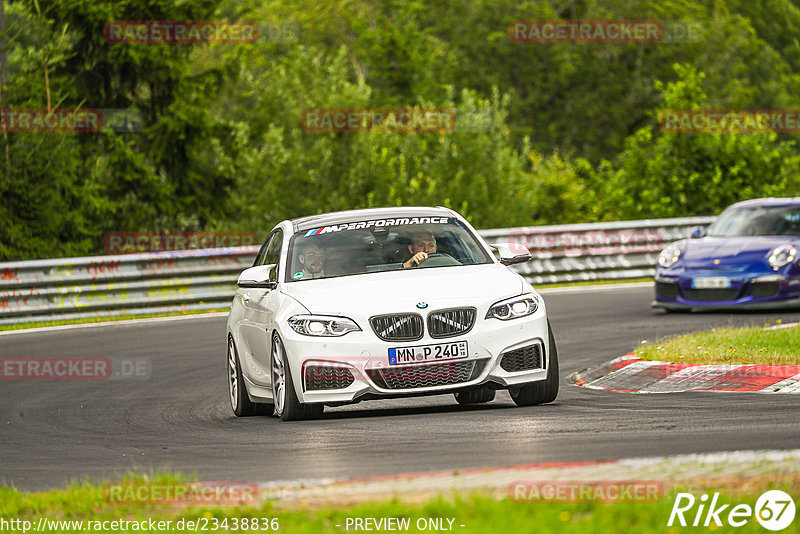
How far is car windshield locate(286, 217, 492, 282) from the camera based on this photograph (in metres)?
10.9

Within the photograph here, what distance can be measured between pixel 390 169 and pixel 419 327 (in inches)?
1105

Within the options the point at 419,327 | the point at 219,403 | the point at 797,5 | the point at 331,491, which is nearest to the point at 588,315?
the point at 219,403

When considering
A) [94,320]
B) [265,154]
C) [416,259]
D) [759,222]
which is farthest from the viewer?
[265,154]

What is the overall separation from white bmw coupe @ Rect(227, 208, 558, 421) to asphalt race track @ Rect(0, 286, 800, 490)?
0.77 ft

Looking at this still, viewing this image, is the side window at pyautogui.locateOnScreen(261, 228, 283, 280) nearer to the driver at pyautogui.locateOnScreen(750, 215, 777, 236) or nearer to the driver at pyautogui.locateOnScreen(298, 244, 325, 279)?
the driver at pyautogui.locateOnScreen(298, 244, 325, 279)

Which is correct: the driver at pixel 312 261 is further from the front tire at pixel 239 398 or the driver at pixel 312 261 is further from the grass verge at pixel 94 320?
the grass verge at pixel 94 320

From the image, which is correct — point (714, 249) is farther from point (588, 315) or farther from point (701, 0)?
point (701, 0)

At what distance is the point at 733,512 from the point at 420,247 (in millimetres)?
5742

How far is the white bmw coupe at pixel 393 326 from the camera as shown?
9852 mm

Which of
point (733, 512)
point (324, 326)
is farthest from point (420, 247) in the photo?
point (733, 512)

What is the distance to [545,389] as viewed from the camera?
1038 centimetres

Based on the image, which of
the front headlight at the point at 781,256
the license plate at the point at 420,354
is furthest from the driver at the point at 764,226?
the license plate at the point at 420,354

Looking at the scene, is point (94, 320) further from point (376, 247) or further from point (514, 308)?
point (514, 308)

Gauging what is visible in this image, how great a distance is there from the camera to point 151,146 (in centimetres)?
3516
